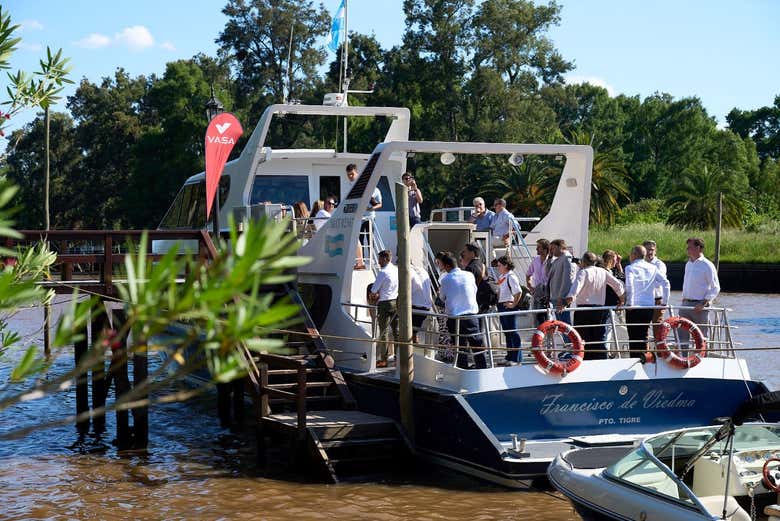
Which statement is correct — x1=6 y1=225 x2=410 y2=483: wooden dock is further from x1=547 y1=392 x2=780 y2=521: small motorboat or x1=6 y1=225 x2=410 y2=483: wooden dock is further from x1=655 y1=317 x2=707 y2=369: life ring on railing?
x1=655 y1=317 x2=707 y2=369: life ring on railing

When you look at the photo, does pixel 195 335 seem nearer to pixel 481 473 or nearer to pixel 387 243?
pixel 481 473

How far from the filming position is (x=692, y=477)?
9000mm

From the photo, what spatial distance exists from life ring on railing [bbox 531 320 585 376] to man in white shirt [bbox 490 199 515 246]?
382cm

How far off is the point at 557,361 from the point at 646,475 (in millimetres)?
2983

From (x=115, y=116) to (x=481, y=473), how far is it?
193 feet

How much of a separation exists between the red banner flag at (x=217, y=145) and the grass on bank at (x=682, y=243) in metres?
28.5

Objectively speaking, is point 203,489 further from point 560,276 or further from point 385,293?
point 560,276

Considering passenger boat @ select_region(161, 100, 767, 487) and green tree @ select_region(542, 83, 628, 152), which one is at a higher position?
green tree @ select_region(542, 83, 628, 152)

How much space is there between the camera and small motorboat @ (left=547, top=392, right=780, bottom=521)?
7.95 meters

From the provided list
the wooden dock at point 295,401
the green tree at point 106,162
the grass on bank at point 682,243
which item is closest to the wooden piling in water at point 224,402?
the wooden dock at point 295,401

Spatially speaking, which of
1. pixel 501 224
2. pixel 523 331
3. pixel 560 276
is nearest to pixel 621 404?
pixel 523 331

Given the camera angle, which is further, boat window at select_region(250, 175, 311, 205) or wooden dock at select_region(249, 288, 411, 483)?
boat window at select_region(250, 175, 311, 205)

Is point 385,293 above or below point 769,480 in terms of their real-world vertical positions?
above

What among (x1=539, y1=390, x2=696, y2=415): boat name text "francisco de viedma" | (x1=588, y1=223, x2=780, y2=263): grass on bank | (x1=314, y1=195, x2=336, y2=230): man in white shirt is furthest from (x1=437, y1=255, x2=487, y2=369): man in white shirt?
(x1=588, y1=223, x2=780, y2=263): grass on bank
